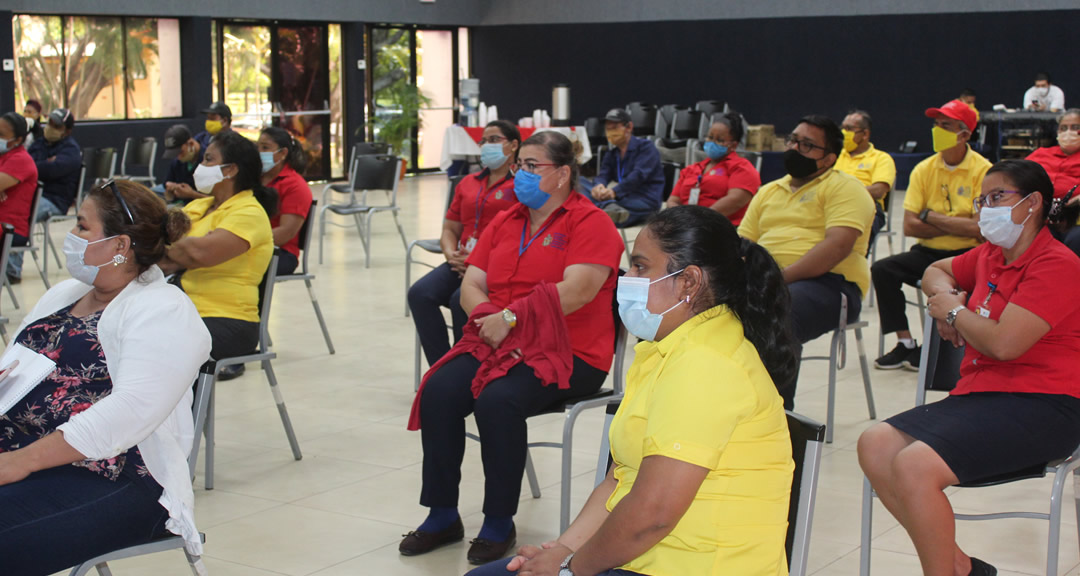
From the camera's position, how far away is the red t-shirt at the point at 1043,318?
2723 mm

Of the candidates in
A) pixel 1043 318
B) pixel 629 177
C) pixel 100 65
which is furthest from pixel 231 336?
pixel 100 65

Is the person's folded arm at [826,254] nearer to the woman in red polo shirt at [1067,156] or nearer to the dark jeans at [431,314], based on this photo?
the dark jeans at [431,314]

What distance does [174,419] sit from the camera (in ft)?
7.63

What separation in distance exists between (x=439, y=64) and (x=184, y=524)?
16606 mm

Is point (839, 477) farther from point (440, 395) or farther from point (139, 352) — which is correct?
point (139, 352)

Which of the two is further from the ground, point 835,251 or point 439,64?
point 439,64

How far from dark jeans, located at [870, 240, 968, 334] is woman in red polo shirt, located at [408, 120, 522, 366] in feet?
5.98

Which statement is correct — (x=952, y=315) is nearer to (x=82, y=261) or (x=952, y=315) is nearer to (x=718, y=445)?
(x=718, y=445)

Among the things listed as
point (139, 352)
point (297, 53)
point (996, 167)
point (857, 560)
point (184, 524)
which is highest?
point (297, 53)

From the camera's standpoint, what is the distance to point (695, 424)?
1748 millimetres

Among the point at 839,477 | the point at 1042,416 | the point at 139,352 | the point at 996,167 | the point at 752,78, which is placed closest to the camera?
the point at 139,352

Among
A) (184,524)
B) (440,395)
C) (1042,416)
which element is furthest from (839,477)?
(184,524)

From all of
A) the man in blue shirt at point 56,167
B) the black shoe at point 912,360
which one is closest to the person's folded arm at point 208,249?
the black shoe at point 912,360

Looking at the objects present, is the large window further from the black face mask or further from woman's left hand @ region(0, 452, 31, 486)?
woman's left hand @ region(0, 452, 31, 486)
